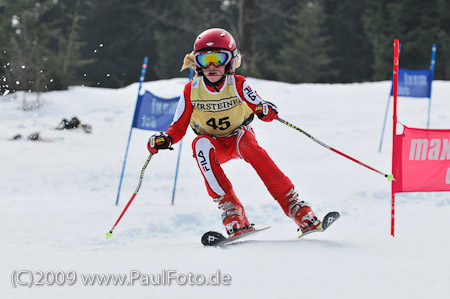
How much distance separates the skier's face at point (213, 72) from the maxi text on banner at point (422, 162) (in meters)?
1.39

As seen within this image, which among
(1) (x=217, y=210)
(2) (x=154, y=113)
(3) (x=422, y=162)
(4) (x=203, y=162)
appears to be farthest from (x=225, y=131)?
(2) (x=154, y=113)

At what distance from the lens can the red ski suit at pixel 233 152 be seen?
3711 millimetres

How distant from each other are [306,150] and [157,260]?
22.7 ft

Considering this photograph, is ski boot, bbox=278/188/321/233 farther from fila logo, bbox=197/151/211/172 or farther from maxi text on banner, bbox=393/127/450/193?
maxi text on banner, bbox=393/127/450/193

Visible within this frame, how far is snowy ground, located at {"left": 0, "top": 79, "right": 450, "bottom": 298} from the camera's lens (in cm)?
258

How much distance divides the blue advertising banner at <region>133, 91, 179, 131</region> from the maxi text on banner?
3.71 metres

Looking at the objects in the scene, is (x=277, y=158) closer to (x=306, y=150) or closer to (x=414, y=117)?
(x=306, y=150)

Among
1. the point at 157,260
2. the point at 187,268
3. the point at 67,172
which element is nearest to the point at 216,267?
the point at 187,268

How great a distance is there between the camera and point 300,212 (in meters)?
3.67

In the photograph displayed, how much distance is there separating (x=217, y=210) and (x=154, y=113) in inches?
62.4

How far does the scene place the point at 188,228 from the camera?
5719 millimetres

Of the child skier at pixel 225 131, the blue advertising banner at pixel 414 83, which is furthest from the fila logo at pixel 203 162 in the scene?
the blue advertising banner at pixel 414 83

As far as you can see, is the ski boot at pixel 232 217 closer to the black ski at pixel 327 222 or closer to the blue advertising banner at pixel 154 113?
the black ski at pixel 327 222

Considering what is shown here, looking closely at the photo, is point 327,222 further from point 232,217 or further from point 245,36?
point 245,36
